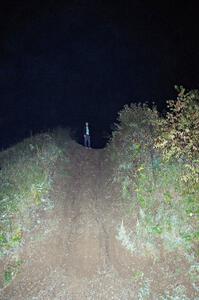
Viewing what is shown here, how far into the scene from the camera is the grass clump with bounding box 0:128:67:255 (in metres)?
10.4

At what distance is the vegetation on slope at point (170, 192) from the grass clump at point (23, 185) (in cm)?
336

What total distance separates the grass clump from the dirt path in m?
0.47

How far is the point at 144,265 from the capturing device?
29.1 feet

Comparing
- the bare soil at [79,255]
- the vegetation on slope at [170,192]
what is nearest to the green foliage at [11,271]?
the bare soil at [79,255]

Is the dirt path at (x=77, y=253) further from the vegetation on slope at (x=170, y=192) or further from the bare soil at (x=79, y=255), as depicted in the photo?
the vegetation on slope at (x=170, y=192)

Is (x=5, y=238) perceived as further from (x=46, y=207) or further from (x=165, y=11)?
(x=165, y=11)

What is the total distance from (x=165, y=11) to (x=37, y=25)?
1714 cm

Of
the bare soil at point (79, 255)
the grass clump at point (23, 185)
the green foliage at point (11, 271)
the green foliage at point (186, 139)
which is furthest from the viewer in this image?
the grass clump at point (23, 185)

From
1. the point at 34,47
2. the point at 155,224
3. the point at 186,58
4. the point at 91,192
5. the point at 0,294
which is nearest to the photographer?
Result: the point at 0,294

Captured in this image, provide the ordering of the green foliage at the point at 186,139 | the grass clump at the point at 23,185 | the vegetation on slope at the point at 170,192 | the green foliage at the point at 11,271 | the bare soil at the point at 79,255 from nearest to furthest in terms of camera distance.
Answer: the bare soil at the point at 79,255, the green foliage at the point at 11,271, the vegetation on slope at the point at 170,192, the green foliage at the point at 186,139, the grass clump at the point at 23,185

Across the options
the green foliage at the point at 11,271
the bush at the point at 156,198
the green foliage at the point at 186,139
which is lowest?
the green foliage at the point at 11,271

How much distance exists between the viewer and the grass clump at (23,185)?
1038cm

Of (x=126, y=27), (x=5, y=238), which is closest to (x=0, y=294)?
(x=5, y=238)

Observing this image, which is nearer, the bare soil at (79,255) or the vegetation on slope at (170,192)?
the bare soil at (79,255)
